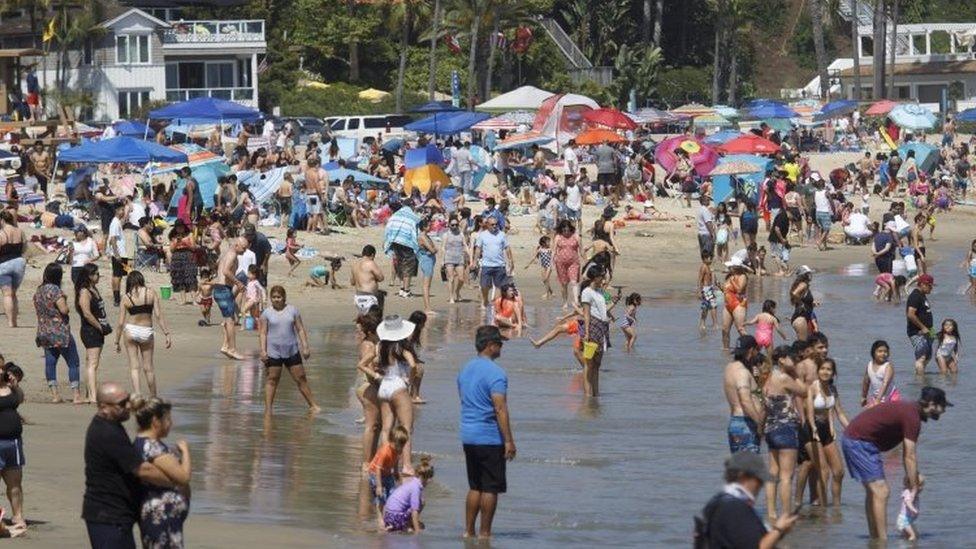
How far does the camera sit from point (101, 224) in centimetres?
2927

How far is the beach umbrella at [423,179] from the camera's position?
34906mm

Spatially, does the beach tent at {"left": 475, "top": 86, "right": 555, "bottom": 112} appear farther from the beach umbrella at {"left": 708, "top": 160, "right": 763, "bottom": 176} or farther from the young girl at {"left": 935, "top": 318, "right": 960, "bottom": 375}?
the young girl at {"left": 935, "top": 318, "right": 960, "bottom": 375}

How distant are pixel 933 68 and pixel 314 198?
2088 inches

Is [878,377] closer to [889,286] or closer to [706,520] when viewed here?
[706,520]

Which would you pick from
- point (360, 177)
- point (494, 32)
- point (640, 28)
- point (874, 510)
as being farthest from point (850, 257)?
point (640, 28)

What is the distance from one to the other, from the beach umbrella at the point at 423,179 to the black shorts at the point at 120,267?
37.5ft

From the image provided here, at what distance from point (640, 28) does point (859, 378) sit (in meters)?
58.7

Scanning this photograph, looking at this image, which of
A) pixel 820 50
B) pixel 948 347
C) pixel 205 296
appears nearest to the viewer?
pixel 948 347

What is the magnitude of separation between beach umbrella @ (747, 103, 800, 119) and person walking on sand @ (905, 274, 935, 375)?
121 ft

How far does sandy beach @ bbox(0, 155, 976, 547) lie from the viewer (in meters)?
11.4

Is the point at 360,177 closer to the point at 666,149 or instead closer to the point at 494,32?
the point at 666,149

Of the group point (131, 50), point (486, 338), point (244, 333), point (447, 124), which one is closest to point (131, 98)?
point (131, 50)

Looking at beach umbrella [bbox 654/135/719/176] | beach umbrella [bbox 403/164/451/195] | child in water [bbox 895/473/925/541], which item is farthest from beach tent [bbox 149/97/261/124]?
child in water [bbox 895/473/925/541]

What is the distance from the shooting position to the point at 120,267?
23.6 metres
